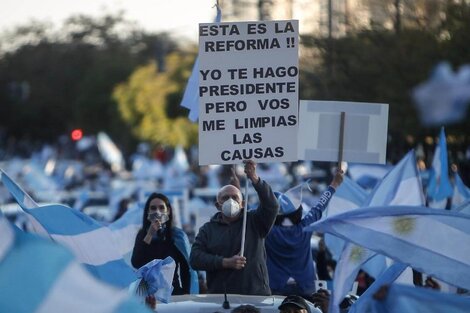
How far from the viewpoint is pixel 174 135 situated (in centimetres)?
7006

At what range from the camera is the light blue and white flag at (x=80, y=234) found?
29.6ft

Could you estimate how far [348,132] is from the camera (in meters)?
11.7

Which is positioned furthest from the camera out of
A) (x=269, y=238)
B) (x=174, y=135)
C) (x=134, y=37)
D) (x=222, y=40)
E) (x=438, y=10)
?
(x=134, y=37)

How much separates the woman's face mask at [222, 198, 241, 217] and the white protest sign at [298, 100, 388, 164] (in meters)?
2.21

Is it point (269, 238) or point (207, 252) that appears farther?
point (269, 238)

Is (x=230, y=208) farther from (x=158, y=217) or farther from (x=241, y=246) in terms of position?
(x=158, y=217)

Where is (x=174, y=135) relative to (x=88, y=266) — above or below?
below

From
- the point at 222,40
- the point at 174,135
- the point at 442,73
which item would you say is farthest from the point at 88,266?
the point at 174,135

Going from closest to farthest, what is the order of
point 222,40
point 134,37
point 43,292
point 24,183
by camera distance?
point 43,292 → point 222,40 → point 24,183 → point 134,37

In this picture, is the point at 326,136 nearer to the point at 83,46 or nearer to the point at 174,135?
the point at 174,135

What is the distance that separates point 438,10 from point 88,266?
18.8 meters

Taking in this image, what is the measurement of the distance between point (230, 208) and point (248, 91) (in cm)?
89

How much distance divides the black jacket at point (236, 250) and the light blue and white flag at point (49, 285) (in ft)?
11.2

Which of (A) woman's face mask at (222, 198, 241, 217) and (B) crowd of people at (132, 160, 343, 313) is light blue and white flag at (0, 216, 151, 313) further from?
(A) woman's face mask at (222, 198, 241, 217)
